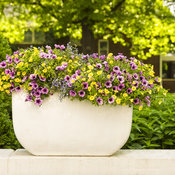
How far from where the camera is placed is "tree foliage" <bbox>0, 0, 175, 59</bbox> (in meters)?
14.0

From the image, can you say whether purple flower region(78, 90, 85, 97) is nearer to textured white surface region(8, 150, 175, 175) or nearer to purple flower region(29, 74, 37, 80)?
purple flower region(29, 74, 37, 80)

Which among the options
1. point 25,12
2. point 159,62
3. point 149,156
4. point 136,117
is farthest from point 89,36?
point 149,156

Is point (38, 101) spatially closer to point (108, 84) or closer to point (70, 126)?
point (70, 126)

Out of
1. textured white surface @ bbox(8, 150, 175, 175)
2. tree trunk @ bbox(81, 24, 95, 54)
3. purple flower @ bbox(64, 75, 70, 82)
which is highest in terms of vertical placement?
tree trunk @ bbox(81, 24, 95, 54)

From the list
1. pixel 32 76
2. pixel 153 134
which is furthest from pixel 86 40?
pixel 32 76

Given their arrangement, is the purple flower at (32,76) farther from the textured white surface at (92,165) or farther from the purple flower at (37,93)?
the textured white surface at (92,165)

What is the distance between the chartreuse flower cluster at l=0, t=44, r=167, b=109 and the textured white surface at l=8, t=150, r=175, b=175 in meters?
0.54

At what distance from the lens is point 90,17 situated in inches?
532

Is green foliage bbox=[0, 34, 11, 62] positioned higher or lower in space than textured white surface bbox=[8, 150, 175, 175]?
higher

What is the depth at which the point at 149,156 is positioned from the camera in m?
3.02

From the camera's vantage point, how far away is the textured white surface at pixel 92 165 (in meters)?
2.94

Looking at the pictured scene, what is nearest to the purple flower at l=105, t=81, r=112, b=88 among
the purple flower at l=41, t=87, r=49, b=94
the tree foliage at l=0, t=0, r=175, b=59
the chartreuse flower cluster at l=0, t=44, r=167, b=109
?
the chartreuse flower cluster at l=0, t=44, r=167, b=109

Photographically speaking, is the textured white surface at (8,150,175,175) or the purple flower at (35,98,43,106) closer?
the purple flower at (35,98,43,106)

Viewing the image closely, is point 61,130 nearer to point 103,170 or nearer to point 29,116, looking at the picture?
point 29,116
